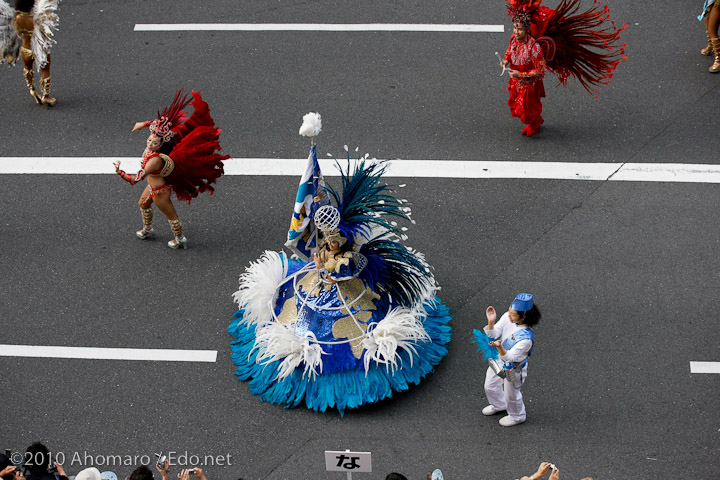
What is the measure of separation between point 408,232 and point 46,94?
4.41 metres

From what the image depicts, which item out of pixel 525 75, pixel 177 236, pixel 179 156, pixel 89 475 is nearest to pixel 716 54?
pixel 525 75

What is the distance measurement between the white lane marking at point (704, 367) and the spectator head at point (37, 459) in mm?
4761

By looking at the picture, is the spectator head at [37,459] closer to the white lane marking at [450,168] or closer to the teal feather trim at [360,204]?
the teal feather trim at [360,204]

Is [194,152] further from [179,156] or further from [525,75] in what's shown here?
[525,75]

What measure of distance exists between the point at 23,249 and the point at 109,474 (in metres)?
3.22

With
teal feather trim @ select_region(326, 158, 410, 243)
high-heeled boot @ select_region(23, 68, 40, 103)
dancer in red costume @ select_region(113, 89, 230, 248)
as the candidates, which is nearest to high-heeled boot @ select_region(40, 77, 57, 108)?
high-heeled boot @ select_region(23, 68, 40, 103)

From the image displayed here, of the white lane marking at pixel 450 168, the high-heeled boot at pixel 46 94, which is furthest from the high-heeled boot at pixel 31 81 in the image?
the white lane marking at pixel 450 168

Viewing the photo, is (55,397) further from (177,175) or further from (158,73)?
(158,73)

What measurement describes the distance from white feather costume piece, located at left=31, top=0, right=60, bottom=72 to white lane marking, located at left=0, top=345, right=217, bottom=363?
3278 millimetres

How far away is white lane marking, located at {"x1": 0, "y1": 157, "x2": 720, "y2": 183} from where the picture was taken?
8.06m

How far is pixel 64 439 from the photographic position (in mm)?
6141

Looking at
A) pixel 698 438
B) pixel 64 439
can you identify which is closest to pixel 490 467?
pixel 698 438

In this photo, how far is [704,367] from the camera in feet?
20.9

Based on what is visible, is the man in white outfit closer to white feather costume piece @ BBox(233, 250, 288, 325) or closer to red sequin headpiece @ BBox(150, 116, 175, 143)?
white feather costume piece @ BBox(233, 250, 288, 325)
